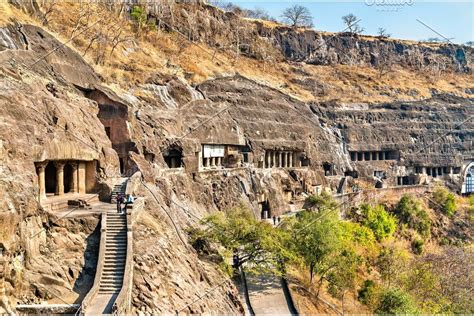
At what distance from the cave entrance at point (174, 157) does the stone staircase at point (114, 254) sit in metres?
13.1

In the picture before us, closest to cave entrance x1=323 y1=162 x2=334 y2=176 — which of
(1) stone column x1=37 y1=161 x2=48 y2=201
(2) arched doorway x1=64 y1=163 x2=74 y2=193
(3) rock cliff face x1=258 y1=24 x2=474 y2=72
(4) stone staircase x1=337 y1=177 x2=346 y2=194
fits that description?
(4) stone staircase x1=337 y1=177 x2=346 y2=194

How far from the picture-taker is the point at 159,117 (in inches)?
1141

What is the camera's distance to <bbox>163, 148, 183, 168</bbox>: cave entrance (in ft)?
94.0

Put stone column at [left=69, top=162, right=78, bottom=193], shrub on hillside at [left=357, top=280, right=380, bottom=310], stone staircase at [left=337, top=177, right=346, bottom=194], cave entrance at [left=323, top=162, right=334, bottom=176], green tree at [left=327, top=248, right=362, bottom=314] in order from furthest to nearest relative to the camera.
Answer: cave entrance at [left=323, top=162, right=334, bottom=176] < stone staircase at [left=337, top=177, right=346, bottom=194] < green tree at [left=327, top=248, right=362, bottom=314] < shrub on hillside at [left=357, top=280, right=380, bottom=310] < stone column at [left=69, top=162, right=78, bottom=193]

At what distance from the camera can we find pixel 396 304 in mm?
20203

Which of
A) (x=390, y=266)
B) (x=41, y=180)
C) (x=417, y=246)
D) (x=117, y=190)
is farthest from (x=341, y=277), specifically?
(x=417, y=246)

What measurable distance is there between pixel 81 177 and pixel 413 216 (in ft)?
117

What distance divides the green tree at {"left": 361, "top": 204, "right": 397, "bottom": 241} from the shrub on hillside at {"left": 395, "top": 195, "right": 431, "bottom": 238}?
1825 mm

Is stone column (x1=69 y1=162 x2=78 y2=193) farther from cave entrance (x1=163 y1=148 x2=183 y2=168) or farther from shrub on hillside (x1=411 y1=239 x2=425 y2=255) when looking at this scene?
shrub on hillside (x1=411 y1=239 x2=425 y2=255)

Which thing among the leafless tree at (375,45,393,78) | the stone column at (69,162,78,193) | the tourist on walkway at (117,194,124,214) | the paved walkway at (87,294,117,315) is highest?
the leafless tree at (375,45,393,78)

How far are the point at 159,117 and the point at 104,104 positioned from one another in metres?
4.92

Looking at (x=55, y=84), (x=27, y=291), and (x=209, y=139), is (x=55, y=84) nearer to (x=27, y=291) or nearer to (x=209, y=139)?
(x=27, y=291)

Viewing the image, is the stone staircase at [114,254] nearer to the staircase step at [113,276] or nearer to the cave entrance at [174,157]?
the staircase step at [113,276]

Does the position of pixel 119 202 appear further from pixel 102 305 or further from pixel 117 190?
pixel 102 305
